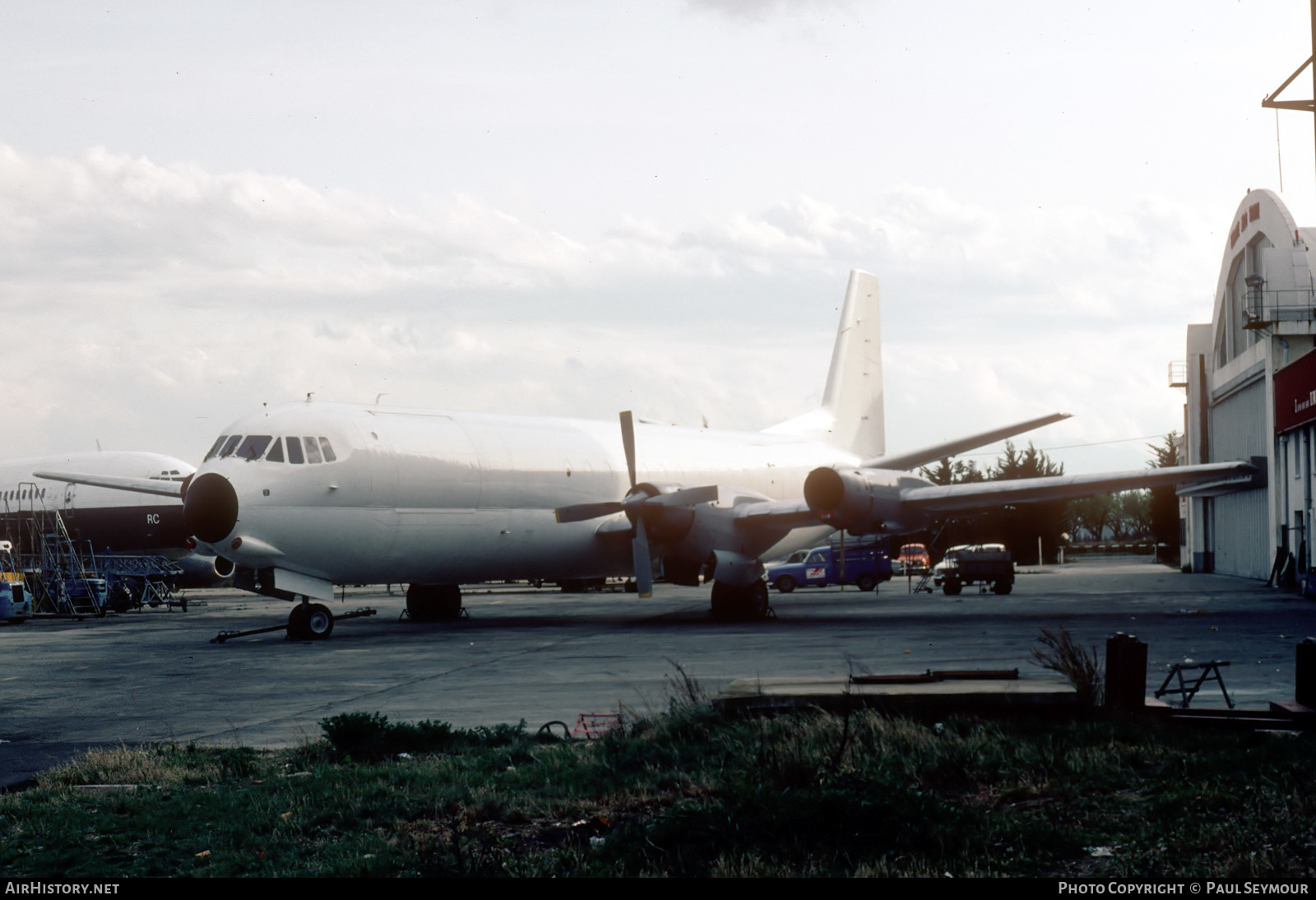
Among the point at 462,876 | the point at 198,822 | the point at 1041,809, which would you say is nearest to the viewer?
the point at 462,876

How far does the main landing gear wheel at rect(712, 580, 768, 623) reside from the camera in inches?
1029

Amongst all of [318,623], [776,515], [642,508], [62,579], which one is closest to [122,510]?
[62,579]

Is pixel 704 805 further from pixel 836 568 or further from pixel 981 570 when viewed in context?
pixel 836 568

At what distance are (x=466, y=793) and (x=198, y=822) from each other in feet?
5.36

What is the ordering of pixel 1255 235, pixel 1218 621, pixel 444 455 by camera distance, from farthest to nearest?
pixel 1255 235 < pixel 444 455 < pixel 1218 621

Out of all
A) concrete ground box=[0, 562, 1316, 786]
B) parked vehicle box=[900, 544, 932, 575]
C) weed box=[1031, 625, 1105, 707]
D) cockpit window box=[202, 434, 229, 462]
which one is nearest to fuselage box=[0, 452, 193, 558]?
concrete ground box=[0, 562, 1316, 786]

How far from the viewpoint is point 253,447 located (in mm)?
21984

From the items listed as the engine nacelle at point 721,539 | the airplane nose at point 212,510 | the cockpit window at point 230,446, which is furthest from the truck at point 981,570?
the airplane nose at point 212,510

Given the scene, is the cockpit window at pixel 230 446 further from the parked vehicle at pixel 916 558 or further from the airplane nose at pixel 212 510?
the parked vehicle at pixel 916 558

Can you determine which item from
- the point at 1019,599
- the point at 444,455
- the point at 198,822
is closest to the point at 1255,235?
the point at 1019,599

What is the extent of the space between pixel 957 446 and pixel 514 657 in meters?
14.7

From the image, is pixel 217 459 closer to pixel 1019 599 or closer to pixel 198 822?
pixel 198 822

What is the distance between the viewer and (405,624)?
26.6 meters

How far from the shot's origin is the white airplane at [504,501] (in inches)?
851
